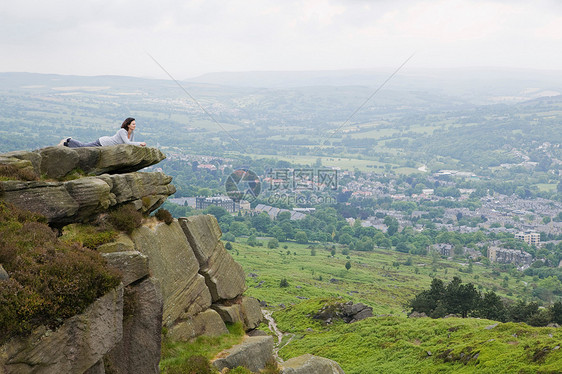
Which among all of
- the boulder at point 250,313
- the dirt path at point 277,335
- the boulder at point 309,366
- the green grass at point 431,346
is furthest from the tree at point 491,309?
the boulder at point 309,366

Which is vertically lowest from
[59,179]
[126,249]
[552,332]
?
[552,332]

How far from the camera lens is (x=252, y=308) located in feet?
95.9

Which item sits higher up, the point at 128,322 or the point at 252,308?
the point at 128,322

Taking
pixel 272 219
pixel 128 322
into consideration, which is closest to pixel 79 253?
pixel 128 322

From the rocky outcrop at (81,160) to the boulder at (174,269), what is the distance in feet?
9.21

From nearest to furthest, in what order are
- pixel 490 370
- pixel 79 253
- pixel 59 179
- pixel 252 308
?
pixel 79 253, pixel 59 179, pixel 252 308, pixel 490 370

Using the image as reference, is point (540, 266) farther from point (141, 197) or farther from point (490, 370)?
point (141, 197)

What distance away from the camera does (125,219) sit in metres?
21.1

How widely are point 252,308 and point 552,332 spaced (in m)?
21.9

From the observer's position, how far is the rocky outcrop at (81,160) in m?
20.5

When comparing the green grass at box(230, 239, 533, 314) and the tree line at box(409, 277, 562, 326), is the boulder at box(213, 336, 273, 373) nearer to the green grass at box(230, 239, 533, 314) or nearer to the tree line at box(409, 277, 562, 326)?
the tree line at box(409, 277, 562, 326)

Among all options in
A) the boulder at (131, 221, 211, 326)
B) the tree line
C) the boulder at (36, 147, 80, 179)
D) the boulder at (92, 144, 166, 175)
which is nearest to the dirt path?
the tree line

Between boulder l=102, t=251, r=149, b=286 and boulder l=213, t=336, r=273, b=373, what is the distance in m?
5.85

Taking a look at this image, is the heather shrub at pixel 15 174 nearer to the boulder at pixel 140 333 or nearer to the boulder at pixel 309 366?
the boulder at pixel 140 333
